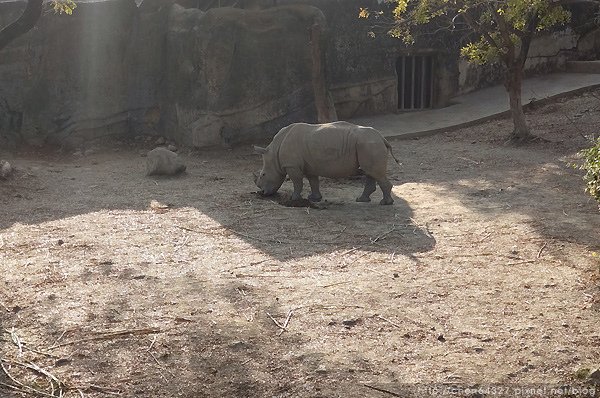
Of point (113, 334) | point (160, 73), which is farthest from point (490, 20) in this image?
point (113, 334)

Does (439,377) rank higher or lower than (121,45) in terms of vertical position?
lower

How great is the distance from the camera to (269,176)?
10.2 metres

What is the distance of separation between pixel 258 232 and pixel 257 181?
6.90 feet

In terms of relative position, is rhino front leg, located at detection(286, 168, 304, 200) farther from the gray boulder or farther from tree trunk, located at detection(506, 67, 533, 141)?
tree trunk, located at detection(506, 67, 533, 141)

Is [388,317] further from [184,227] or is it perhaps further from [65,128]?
[65,128]

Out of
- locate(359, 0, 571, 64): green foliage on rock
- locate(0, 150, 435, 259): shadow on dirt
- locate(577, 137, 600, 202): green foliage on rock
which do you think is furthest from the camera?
locate(359, 0, 571, 64): green foliage on rock

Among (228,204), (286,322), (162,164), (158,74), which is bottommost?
(228,204)

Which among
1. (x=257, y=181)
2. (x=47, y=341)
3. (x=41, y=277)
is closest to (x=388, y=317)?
(x=47, y=341)

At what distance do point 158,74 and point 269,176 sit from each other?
220 inches

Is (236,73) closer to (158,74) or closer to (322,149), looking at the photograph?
(158,74)

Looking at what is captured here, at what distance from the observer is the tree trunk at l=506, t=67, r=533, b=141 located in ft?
43.3

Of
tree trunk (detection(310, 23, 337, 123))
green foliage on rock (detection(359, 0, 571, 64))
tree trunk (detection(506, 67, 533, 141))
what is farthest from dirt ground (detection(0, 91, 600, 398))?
tree trunk (detection(310, 23, 337, 123))

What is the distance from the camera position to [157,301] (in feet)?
20.0

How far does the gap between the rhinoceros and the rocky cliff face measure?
427 cm
